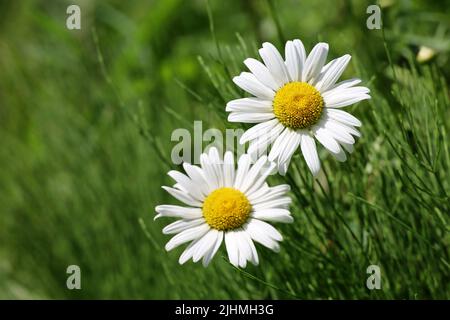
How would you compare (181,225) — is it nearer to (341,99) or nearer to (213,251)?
(213,251)

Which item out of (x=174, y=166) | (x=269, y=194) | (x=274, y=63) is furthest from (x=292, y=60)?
(x=174, y=166)

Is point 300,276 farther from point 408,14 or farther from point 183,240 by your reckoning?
point 408,14

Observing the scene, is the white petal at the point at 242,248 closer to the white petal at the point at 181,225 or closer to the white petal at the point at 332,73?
the white petal at the point at 181,225

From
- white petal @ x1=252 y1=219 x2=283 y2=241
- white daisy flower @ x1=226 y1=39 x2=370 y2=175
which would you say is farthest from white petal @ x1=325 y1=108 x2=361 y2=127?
white petal @ x1=252 y1=219 x2=283 y2=241

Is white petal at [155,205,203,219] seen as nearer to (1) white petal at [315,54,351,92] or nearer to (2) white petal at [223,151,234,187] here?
(2) white petal at [223,151,234,187]

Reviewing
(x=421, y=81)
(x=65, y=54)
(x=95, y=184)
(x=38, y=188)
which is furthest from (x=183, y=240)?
(x=65, y=54)
